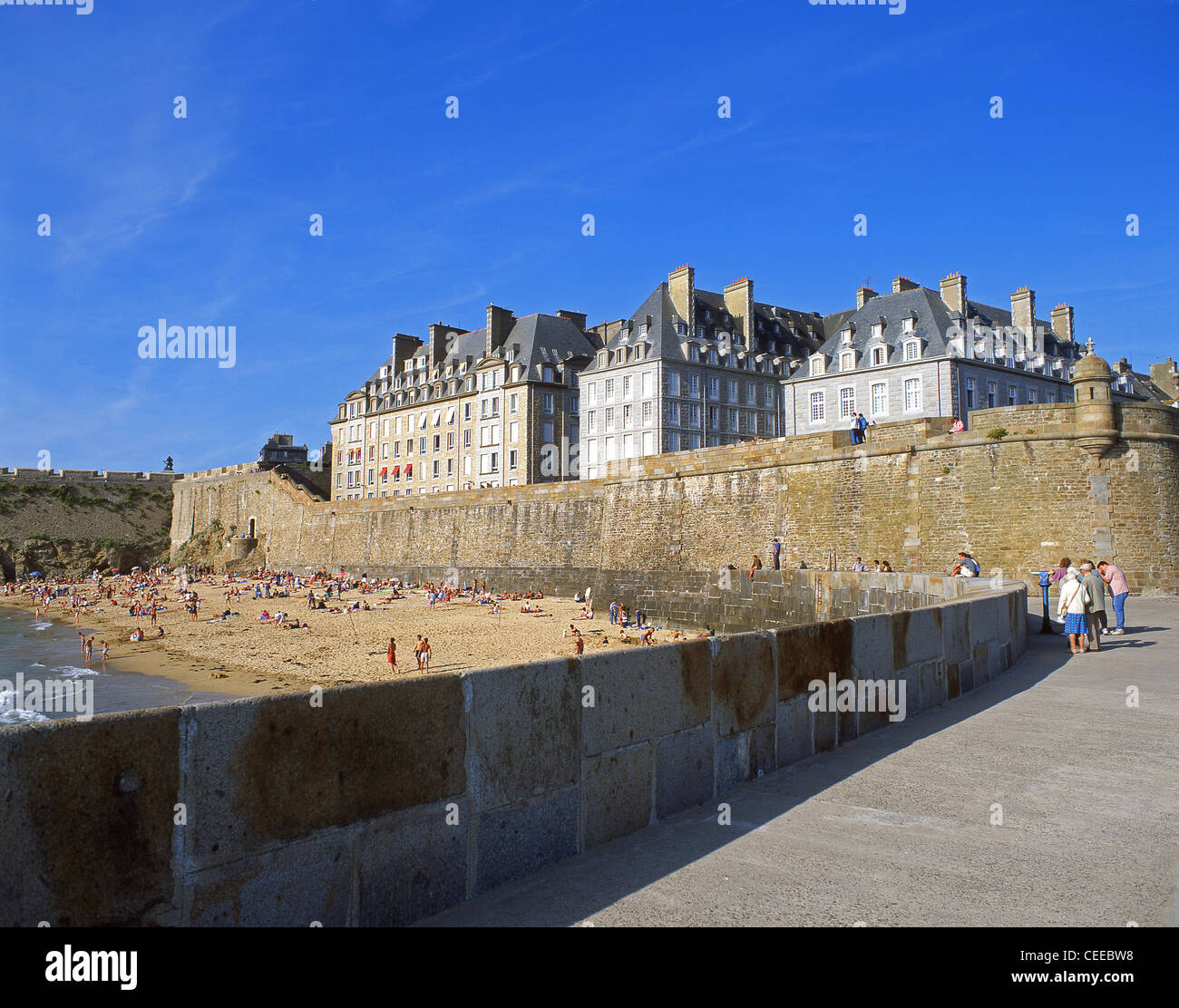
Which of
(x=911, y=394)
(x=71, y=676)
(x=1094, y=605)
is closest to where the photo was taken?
(x=1094, y=605)

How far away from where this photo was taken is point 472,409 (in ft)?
192

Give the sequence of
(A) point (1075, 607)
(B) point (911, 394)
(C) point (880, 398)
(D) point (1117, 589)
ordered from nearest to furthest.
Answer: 1. (A) point (1075, 607)
2. (D) point (1117, 589)
3. (B) point (911, 394)
4. (C) point (880, 398)

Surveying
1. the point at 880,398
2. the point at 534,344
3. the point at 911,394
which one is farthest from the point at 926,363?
the point at 534,344

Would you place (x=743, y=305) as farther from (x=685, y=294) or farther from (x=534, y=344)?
(x=534, y=344)

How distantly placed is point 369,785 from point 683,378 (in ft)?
156

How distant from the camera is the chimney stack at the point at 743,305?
52938 millimetres

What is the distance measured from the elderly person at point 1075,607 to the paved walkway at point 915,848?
15.6ft

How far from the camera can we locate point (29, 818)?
7.59 ft

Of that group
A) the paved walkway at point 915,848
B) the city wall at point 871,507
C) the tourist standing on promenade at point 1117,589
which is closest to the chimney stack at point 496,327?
the city wall at point 871,507

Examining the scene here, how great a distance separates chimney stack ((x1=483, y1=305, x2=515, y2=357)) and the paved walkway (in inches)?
2140

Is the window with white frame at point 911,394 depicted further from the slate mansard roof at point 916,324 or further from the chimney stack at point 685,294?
the chimney stack at point 685,294

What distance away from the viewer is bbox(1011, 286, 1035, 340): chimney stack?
47.5 metres
